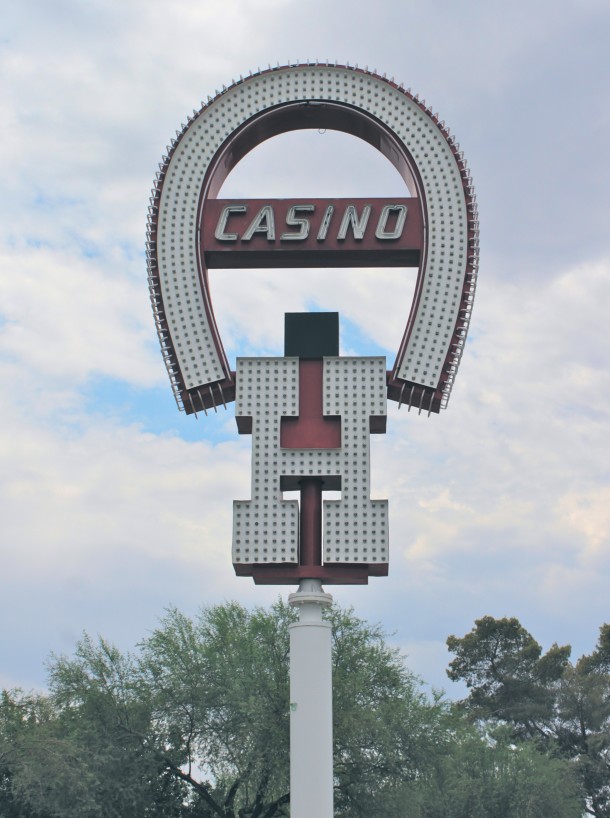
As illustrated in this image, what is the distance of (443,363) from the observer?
92.1ft

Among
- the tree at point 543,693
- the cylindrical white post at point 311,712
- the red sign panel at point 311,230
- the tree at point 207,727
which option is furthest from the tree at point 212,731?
the tree at point 543,693

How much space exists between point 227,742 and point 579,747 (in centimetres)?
2892

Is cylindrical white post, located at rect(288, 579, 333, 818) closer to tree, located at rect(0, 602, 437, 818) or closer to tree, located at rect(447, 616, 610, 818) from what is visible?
tree, located at rect(0, 602, 437, 818)

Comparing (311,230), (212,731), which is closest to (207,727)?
(212,731)

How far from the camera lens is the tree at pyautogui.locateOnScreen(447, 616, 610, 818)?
5438cm

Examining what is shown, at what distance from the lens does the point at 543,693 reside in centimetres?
5931

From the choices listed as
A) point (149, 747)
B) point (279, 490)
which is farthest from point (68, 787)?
point (279, 490)

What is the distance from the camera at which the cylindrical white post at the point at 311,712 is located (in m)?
24.8

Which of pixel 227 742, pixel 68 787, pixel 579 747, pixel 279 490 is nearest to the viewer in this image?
pixel 279 490

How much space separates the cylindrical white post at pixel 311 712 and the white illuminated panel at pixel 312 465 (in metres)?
1.30

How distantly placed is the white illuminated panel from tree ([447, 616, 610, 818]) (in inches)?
1175

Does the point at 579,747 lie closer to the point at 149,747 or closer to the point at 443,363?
the point at 149,747

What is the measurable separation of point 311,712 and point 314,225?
38.6ft

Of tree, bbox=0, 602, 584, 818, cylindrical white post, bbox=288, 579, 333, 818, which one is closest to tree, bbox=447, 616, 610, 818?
tree, bbox=0, 602, 584, 818
